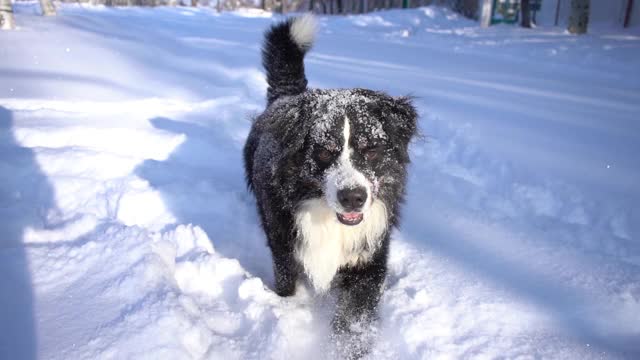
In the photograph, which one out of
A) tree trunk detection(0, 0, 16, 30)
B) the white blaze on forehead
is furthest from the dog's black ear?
tree trunk detection(0, 0, 16, 30)

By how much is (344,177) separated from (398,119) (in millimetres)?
600

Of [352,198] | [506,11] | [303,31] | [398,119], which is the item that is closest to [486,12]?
[506,11]

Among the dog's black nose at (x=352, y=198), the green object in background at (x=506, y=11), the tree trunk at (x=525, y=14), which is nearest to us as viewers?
the dog's black nose at (x=352, y=198)

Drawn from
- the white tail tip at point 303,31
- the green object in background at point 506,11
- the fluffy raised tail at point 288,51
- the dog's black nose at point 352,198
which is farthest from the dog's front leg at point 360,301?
the green object in background at point 506,11

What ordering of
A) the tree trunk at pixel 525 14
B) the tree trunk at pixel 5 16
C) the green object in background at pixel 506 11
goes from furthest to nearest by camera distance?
the green object in background at pixel 506 11 → the tree trunk at pixel 525 14 → the tree trunk at pixel 5 16

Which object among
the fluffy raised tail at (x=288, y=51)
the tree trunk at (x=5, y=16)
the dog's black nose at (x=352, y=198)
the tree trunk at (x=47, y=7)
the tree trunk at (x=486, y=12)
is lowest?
the dog's black nose at (x=352, y=198)

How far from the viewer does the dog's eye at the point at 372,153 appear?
229 cm

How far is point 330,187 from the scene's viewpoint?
212 centimetres

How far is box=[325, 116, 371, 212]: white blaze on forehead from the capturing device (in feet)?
6.78

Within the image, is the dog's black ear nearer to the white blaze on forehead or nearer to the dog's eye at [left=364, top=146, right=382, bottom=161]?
the dog's eye at [left=364, top=146, right=382, bottom=161]

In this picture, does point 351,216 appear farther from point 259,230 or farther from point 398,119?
point 259,230

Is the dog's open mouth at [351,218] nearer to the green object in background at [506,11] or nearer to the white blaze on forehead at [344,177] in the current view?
the white blaze on forehead at [344,177]

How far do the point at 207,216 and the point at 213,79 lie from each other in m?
4.69

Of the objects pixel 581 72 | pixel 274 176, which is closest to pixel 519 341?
pixel 274 176
